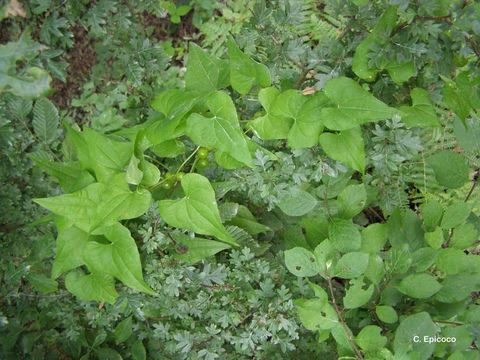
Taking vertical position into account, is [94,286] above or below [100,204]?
below

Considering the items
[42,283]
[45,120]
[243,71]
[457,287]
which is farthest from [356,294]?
[45,120]

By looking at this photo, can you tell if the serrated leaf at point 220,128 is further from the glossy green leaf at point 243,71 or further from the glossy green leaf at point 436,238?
the glossy green leaf at point 436,238

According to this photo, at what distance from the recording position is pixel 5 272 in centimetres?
202

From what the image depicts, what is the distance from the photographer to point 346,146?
1.50 m

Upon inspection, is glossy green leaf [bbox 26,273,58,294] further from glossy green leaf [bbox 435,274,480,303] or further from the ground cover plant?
glossy green leaf [bbox 435,274,480,303]

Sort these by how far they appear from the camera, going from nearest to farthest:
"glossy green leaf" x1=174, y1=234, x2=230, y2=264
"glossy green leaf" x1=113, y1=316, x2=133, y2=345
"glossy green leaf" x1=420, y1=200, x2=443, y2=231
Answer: "glossy green leaf" x1=174, y1=234, x2=230, y2=264 < "glossy green leaf" x1=420, y1=200, x2=443, y2=231 < "glossy green leaf" x1=113, y1=316, x2=133, y2=345

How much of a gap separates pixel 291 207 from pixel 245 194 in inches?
12.7

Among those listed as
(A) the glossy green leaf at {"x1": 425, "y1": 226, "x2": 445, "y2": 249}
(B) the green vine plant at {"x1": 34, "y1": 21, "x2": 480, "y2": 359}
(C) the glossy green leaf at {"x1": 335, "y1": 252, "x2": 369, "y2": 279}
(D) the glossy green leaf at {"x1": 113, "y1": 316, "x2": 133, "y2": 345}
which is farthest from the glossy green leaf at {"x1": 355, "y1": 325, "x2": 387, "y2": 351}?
(D) the glossy green leaf at {"x1": 113, "y1": 316, "x2": 133, "y2": 345}

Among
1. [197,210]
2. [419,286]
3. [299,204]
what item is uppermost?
[197,210]

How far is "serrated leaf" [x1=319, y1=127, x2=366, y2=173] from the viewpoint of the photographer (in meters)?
1.50

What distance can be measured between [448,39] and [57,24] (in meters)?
1.38

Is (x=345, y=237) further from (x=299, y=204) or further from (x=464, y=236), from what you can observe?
(x=464, y=236)

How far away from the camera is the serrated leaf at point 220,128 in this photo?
143cm

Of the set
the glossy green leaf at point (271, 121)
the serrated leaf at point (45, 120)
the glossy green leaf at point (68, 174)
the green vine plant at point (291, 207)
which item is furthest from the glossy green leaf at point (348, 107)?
the serrated leaf at point (45, 120)
